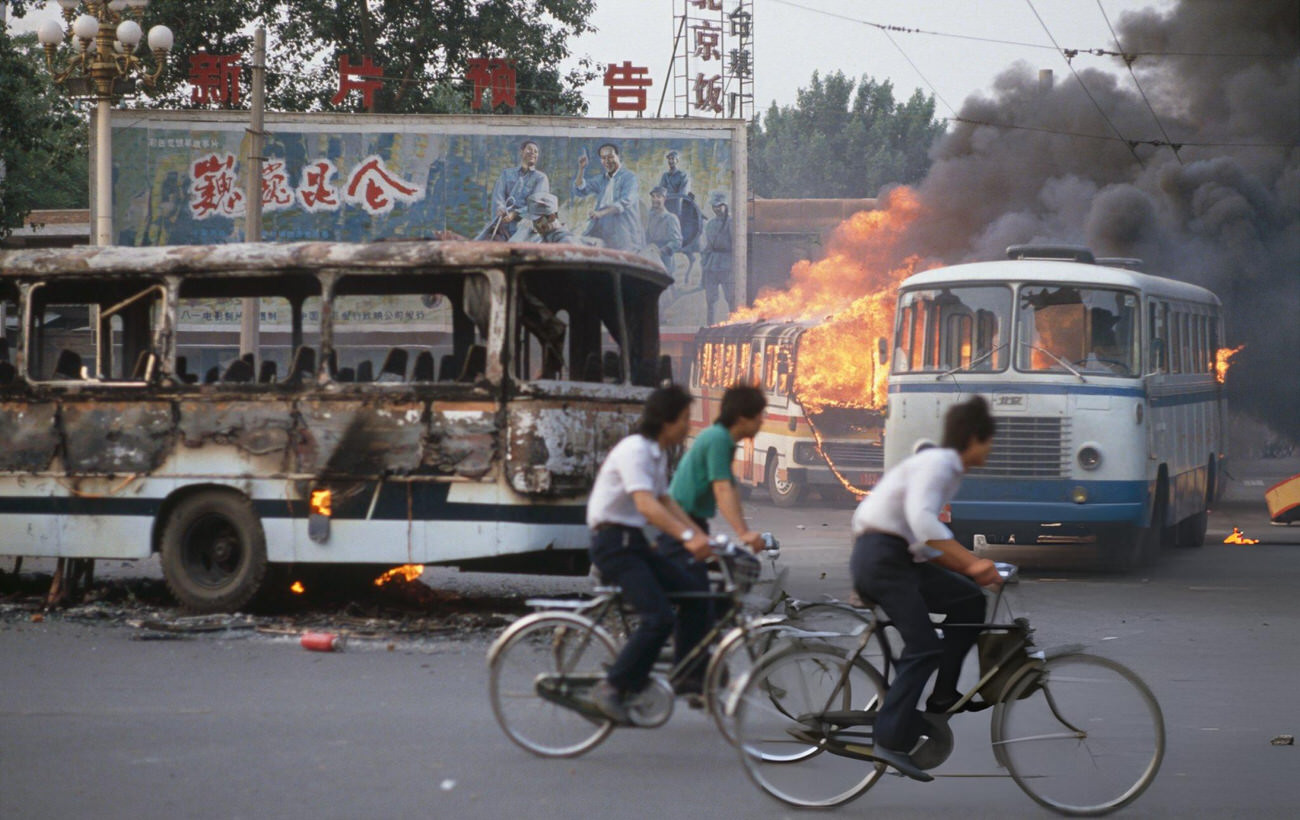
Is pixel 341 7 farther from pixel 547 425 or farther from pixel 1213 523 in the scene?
pixel 547 425

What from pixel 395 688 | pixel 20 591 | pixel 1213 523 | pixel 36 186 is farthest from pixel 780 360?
pixel 36 186

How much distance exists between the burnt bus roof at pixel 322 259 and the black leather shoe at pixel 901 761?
227 inches

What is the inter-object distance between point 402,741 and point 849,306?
1974cm

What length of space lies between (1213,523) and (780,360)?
6859 mm

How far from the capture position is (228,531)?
462 inches

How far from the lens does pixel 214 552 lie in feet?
38.4

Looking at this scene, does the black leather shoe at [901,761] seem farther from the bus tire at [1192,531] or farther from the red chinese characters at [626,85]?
the red chinese characters at [626,85]

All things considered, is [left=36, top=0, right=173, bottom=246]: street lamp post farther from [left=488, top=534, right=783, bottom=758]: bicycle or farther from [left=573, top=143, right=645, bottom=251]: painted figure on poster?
[left=573, top=143, right=645, bottom=251]: painted figure on poster

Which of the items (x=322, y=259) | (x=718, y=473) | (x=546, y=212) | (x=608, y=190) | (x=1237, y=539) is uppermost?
(x=608, y=190)

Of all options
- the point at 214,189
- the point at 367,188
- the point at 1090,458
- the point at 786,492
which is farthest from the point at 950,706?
Result: the point at 214,189

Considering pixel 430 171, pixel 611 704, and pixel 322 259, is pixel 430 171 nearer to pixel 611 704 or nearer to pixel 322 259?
pixel 322 259

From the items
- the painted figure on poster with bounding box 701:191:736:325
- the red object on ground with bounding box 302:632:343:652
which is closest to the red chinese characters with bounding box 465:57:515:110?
the painted figure on poster with bounding box 701:191:736:325

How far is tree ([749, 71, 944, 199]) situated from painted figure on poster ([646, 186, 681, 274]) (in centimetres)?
5001

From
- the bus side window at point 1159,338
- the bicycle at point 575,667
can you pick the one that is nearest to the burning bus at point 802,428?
the bus side window at point 1159,338
